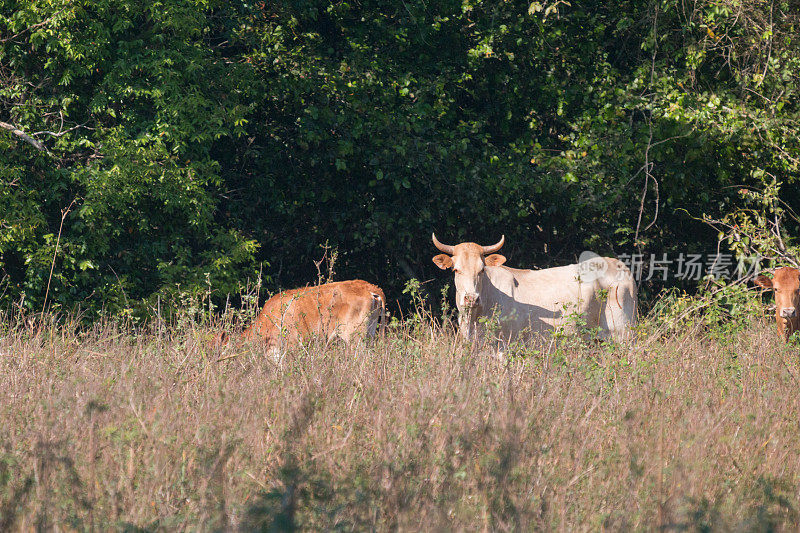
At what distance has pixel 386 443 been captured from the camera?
4.63m

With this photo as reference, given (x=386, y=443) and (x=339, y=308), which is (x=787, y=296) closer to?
(x=339, y=308)

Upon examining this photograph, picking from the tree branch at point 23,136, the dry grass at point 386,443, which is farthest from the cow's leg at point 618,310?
the tree branch at point 23,136

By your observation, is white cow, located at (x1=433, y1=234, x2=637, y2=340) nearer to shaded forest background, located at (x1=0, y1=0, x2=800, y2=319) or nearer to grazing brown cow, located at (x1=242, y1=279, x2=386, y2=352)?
grazing brown cow, located at (x1=242, y1=279, x2=386, y2=352)

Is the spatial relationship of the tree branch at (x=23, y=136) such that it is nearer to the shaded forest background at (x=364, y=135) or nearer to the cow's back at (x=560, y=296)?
the shaded forest background at (x=364, y=135)

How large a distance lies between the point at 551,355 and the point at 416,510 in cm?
302

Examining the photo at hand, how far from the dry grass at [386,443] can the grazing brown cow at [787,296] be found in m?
2.43

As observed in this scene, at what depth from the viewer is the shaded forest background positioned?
9023mm

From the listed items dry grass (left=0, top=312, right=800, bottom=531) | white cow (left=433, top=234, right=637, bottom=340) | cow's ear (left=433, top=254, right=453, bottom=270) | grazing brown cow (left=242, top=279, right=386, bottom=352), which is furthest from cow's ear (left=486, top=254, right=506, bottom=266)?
dry grass (left=0, top=312, right=800, bottom=531)

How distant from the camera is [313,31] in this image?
37.2 ft

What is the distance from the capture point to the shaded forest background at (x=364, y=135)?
29.6 ft

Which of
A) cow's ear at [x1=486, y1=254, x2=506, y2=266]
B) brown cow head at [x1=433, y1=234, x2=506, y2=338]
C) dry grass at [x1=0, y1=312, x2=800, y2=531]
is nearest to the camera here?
dry grass at [x1=0, y1=312, x2=800, y2=531]

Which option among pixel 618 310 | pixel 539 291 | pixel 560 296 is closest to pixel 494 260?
pixel 539 291

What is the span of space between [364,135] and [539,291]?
3.16m

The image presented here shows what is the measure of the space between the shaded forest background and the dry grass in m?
3.12
